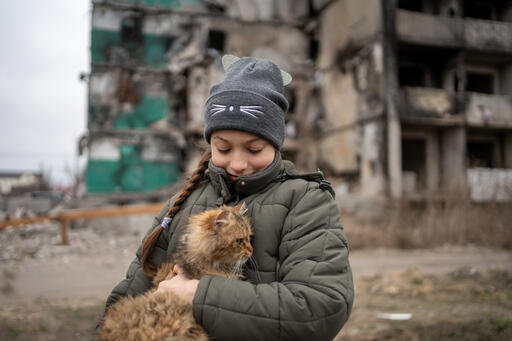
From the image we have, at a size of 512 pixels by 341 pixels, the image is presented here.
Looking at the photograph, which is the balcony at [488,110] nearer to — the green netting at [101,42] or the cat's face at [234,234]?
the green netting at [101,42]

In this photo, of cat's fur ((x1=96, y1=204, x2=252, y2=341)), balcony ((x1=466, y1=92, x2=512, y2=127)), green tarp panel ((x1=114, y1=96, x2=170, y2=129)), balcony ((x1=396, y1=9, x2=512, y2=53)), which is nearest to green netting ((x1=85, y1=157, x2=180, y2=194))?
green tarp panel ((x1=114, y1=96, x2=170, y2=129))

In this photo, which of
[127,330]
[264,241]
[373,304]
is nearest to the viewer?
[127,330]

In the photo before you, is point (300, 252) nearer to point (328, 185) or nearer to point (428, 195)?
point (328, 185)

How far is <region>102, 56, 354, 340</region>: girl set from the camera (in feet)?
4.94

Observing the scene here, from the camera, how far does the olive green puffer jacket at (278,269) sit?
1497mm

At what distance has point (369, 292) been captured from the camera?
6.38m

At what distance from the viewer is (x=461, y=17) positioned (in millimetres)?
18375

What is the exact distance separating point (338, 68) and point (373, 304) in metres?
16.1

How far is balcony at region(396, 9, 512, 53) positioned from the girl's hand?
59.6 ft

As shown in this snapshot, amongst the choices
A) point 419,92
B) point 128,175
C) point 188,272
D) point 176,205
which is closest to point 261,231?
point 188,272

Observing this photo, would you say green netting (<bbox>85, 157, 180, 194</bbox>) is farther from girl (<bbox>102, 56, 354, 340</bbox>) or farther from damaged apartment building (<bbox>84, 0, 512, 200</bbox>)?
girl (<bbox>102, 56, 354, 340</bbox>)

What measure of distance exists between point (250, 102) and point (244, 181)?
38 centimetres

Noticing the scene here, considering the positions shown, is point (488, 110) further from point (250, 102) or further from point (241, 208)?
point (241, 208)

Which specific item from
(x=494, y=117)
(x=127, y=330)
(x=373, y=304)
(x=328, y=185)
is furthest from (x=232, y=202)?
(x=494, y=117)
